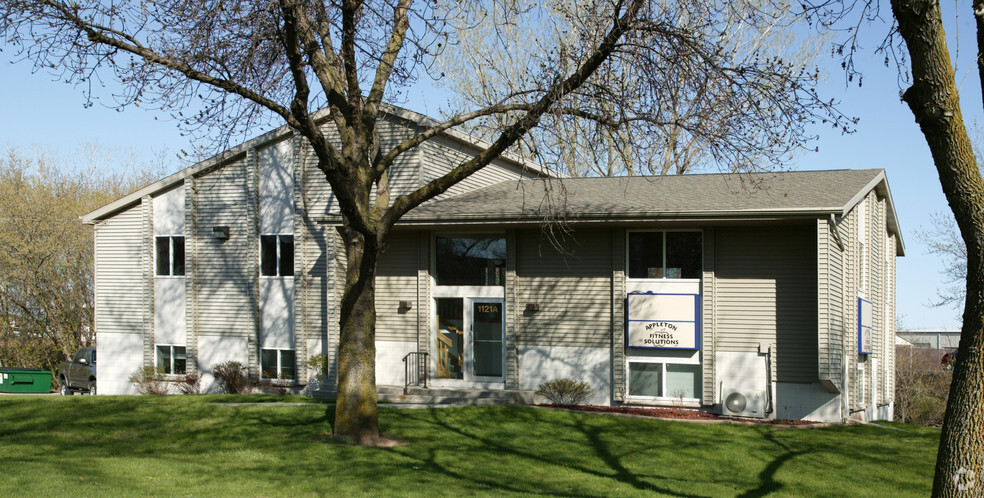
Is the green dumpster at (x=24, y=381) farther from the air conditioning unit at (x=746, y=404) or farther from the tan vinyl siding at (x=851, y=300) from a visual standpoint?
the tan vinyl siding at (x=851, y=300)

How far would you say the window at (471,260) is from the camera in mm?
19625

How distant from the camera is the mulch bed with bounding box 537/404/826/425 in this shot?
1659 centimetres

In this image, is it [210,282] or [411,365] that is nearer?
[411,365]

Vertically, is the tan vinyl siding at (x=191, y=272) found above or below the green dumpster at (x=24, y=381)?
above

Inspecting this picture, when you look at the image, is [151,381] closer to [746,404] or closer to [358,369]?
[358,369]

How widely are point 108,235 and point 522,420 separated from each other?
14.8 metres

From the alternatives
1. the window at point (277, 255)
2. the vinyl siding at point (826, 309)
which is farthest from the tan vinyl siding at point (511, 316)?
the vinyl siding at point (826, 309)

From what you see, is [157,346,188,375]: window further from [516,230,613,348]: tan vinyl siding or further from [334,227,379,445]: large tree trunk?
[334,227,379,445]: large tree trunk

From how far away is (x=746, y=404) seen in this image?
1725 centimetres

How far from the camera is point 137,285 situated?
24.3m

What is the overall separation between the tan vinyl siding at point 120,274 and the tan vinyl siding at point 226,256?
88.7 inches

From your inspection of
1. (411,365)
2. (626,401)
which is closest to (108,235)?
(411,365)

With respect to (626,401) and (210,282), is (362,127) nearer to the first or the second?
(626,401)

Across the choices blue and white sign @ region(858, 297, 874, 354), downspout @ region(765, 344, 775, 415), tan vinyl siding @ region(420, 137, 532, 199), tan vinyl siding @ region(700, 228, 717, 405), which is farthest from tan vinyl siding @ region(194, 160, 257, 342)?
blue and white sign @ region(858, 297, 874, 354)
